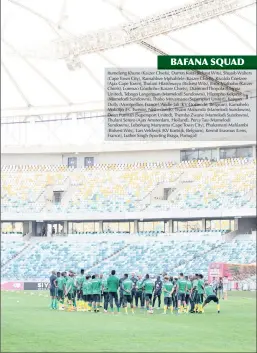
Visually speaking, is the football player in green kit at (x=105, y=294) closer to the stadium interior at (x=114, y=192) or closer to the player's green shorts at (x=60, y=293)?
the stadium interior at (x=114, y=192)

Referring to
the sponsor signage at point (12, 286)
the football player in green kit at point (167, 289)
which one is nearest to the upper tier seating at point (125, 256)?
the sponsor signage at point (12, 286)

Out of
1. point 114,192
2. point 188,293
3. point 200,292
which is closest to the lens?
point 200,292

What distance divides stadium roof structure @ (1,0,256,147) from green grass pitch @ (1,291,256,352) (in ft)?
50.4

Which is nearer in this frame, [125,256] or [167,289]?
[167,289]

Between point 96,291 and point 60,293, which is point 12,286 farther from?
point 96,291

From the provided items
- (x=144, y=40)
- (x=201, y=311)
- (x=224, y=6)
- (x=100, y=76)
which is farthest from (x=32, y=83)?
(x=201, y=311)

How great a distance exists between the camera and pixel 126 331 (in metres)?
19.5

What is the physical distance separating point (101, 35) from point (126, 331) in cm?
2577

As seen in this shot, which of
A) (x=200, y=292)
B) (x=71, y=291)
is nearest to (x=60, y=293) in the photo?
(x=71, y=291)

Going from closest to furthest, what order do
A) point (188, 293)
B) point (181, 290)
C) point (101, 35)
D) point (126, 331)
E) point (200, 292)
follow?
point (126, 331)
point (200, 292)
point (181, 290)
point (188, 293)
point (101, 35)

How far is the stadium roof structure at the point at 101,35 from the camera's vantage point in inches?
1475

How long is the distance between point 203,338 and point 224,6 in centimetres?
2022

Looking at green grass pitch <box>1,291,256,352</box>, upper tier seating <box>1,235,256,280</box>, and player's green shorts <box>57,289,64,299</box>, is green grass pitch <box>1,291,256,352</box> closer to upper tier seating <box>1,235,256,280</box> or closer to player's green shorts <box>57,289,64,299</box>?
player's green shorts <box>57,289,64,299</box>

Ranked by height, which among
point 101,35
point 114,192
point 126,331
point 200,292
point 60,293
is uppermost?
point 101,35
